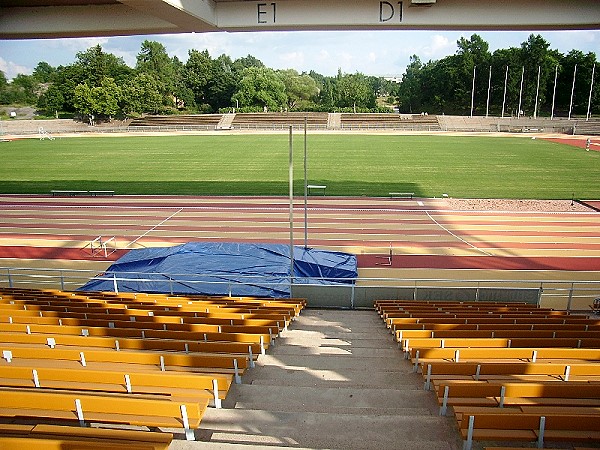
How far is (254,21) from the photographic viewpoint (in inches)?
468

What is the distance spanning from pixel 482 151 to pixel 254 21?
37.0 m

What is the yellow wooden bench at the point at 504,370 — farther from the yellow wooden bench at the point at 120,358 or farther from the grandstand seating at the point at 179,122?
the grandstand seating at the point at 179,122

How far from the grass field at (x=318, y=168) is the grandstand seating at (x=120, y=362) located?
61.1 ft

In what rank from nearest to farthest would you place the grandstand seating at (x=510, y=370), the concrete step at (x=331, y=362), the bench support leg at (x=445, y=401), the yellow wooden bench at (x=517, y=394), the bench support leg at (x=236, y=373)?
the grandstand seating at (x=510, y=370) < the yellow wooden bench at (x=517, y=394) < the bench support leg at (x=445, y=401) < the bench support leg at (x=236, y=373) < the concrete step at (x=331, y=362)

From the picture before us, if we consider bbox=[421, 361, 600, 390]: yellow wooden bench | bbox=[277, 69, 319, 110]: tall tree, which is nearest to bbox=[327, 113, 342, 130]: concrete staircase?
bbox=[277, 69, 319, 110]: tall tree

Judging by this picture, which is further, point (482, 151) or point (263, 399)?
point (482, 151)

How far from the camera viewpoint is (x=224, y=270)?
1267cm

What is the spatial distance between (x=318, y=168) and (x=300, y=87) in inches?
3473

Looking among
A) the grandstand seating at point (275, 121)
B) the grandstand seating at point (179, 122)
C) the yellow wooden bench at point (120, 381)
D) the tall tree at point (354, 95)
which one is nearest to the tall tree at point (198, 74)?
the grandstand seating at point (179, 122)

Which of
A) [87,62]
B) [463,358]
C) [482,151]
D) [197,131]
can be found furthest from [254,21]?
[87,62]

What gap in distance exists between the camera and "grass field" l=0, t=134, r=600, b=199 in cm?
2814

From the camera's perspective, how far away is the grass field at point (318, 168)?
1108 inches

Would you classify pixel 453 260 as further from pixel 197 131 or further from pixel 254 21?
pixel 197 131

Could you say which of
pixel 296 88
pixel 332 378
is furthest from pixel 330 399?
pixel 296 88
